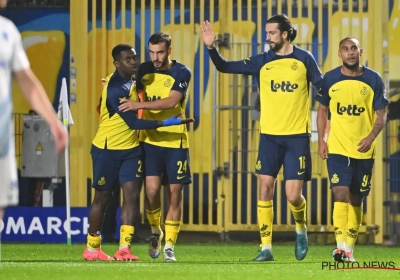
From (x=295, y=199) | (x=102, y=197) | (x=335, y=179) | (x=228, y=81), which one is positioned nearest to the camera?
(x=335, y=179)

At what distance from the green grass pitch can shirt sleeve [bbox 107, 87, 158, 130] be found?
1.10m

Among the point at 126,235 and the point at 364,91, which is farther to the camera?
the point at 126,235

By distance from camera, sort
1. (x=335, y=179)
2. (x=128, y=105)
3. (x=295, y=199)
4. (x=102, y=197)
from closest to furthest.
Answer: (x=335, y=179) < (x=128, y=105) < (x=295, y=199) < (x=102, y=197)

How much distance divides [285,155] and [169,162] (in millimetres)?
982

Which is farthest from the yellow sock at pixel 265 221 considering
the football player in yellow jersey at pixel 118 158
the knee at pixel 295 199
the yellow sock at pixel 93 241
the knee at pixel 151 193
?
the yellow sock at pixel 93 241

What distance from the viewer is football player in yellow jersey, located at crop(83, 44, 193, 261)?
32.0 feet

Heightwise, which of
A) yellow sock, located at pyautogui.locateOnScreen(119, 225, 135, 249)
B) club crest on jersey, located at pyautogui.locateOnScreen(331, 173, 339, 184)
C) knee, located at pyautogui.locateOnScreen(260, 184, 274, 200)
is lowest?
yellow sock, located at pyautogui.locateOnScreen(119, 225, 135, 249)

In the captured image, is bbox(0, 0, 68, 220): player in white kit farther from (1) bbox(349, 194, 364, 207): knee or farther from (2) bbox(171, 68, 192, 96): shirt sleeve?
(1) bbox(349, 194, 364, 207): knee

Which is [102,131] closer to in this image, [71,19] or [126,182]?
[126,182]

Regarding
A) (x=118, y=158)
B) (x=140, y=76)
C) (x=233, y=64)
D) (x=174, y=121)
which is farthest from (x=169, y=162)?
(x=233, y=64)

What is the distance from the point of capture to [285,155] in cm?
966

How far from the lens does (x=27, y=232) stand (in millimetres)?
13523

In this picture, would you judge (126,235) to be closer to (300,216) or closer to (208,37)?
(300,216)

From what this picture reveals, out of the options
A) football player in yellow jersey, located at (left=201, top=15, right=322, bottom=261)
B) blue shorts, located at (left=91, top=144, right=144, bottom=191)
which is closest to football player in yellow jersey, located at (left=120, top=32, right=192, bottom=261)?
blue shorts, located at (left=91, top=144, right=144, bottom=191)
